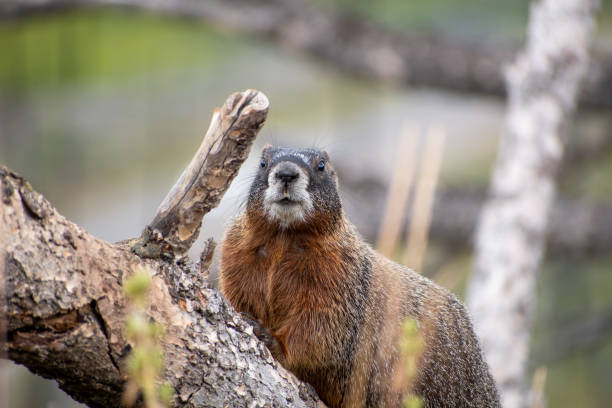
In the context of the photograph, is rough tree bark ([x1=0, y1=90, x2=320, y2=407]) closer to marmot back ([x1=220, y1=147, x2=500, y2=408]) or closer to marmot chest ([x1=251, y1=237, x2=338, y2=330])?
marmot back ([x1=220, y1=147, x2=500, y2=408])

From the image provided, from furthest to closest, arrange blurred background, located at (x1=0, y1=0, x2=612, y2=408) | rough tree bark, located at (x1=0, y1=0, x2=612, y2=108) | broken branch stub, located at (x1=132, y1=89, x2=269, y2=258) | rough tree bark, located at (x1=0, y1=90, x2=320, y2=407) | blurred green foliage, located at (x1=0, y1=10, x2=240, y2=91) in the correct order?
1. blurred green foliage, located at (x1=0, y1=10, x2=240, y2=91)
2. blurred background, located at (x1=0, y1=0, x2=612, y2=408)
3. rough tree bark, located at (x1=0, y1=0, x2=612, y2=108)
4. broken branch stub, located at (x1=132, y1=89, x2=269, y2=258)
5. rough tree bark, located at (x1=0, y1=90, x2=320, y2=407)

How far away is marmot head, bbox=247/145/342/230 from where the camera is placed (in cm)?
371

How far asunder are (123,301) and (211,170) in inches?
25.4

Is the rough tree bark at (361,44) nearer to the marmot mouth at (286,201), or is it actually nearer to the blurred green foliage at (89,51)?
the blurred green foliage at (89,51)

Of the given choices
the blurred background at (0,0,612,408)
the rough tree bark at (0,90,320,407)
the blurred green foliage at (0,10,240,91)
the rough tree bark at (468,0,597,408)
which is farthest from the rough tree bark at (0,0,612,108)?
the rough tree bark at (0,90,320,407)

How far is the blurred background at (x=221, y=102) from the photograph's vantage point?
9797mm

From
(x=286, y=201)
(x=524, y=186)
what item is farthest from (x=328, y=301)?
(x=524, y=186)

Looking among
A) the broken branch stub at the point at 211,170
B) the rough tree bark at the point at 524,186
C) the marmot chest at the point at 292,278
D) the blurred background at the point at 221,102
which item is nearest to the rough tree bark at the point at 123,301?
the broken branch stub at the point at 211,170

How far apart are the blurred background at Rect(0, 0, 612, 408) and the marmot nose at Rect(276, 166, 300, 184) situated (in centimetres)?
535

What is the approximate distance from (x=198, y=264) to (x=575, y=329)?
7.59 metres

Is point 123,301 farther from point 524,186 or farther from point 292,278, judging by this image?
point 524,186

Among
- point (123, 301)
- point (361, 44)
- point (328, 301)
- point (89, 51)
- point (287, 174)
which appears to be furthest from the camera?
point (89, 51)

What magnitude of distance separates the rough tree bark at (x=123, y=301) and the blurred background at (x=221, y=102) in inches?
247

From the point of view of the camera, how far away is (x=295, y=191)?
3723 mm
